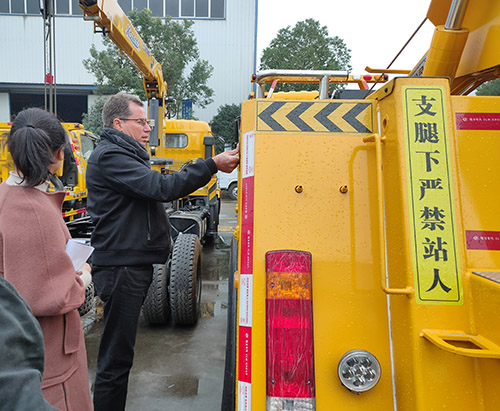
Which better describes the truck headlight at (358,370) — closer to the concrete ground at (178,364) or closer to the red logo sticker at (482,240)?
the red logo sticker at (482,240)

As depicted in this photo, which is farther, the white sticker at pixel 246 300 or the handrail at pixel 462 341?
the white sticker at pixel 246 300

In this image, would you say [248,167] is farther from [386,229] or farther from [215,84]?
[215,84]

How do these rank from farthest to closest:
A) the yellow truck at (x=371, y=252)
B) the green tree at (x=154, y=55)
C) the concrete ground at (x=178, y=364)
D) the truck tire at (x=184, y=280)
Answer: the green tree at (x=154, y=55) → the truck tire at (x=184, y=280) → the concrete ground at (x=178, y=364) → the yellow truck at (x=371, y=252)

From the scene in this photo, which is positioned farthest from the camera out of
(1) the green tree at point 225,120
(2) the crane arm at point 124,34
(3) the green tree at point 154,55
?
(1) the green tree at point 225,120

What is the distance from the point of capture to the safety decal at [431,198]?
1.37 metres

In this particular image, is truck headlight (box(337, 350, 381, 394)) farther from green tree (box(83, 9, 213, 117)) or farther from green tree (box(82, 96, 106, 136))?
green tree (box(82, 96, 106, 136))

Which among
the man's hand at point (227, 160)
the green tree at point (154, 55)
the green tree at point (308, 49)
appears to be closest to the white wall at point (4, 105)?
the green tree at point (154, 55)

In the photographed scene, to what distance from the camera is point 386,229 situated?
151cm

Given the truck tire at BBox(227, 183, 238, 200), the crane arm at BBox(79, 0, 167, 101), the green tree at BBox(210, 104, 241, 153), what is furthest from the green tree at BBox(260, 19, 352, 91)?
the crane arm at BBox(79, 0, 167, 101)

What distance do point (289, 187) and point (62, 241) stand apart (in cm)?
87

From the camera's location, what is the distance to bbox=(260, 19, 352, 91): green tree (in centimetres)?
2391

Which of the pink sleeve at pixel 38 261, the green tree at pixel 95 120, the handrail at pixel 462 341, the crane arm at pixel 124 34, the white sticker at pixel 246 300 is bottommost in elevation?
the handrail at pixel 462 341

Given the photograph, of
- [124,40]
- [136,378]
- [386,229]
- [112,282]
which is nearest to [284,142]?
[386,229]

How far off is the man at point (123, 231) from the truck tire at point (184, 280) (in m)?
1.53
